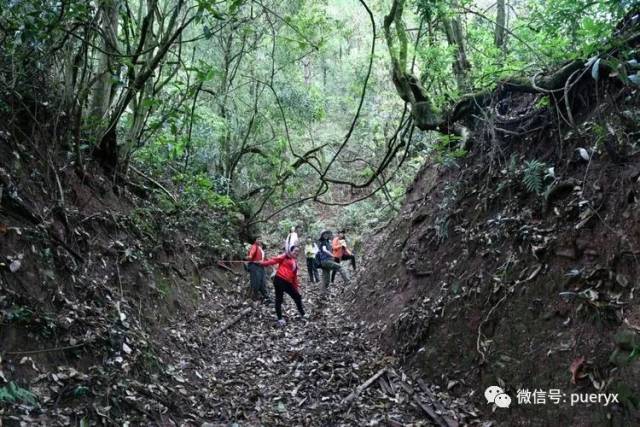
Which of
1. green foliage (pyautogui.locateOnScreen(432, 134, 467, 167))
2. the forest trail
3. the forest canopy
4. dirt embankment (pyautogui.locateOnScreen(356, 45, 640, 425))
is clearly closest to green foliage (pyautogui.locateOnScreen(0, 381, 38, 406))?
the forest trail

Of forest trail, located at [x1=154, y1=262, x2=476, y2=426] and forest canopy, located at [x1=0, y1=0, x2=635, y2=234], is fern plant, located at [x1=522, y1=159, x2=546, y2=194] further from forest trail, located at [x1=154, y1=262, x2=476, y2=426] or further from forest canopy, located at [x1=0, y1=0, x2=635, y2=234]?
forest trail, located at [x1=154, y1=262, x2=476, y2=426]

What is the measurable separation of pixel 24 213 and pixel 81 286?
113cm

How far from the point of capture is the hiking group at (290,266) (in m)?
9.59

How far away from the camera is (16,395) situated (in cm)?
388

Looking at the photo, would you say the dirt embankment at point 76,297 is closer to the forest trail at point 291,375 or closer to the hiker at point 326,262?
the forest trail at point 291,375

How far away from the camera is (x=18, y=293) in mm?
4793

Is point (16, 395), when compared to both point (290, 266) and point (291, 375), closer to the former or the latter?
point (291, 375)

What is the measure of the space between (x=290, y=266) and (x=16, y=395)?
6.05 metres

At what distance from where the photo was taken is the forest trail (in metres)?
5.54

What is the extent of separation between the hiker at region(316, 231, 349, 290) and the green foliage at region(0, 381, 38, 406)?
9.36 m

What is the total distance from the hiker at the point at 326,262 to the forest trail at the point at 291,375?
2.77m

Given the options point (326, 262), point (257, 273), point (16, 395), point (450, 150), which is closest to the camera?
point (16, 395)

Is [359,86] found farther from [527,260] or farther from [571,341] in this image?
[571,341]

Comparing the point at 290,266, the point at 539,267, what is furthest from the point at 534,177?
the point at 290,266
